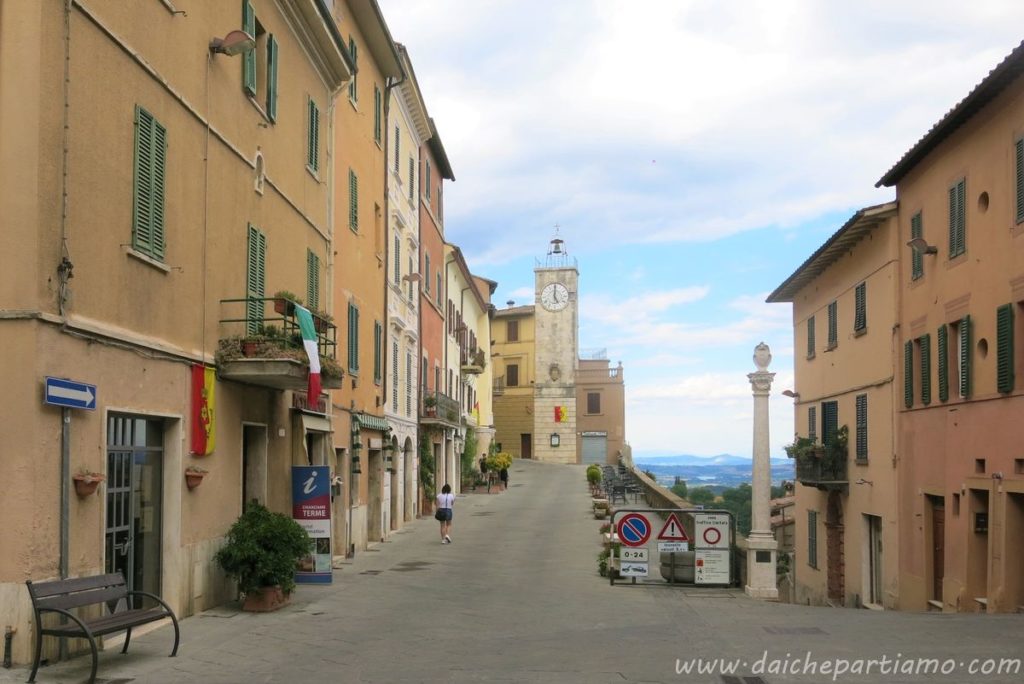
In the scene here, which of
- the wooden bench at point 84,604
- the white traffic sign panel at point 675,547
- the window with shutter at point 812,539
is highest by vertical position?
the wooden bench at point 84,604

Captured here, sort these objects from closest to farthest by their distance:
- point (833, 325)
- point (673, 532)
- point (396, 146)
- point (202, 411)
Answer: point (202, 411), point (673, 532), point (833, 325), point (396, 146)

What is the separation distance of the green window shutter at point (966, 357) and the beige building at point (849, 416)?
404 cm

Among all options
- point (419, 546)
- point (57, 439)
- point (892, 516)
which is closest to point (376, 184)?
point (419, 546)

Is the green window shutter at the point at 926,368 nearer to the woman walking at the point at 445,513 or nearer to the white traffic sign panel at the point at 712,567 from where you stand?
the white traffic sign panel at the point at 712,567

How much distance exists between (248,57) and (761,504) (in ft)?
36.6

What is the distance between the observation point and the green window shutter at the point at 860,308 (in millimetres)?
25898

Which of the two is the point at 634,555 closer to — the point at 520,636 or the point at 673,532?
the point at 673,532

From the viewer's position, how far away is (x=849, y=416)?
27.2 metres

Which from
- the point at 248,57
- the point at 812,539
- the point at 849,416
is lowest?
the point at 812,539

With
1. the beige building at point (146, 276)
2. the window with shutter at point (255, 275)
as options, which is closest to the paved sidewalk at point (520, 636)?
the beige building at point (146, 276)

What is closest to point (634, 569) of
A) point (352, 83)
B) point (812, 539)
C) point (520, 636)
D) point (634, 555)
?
point (634, 555)

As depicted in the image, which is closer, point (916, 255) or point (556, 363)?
point (916, 255)

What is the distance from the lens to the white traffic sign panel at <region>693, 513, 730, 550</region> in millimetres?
18359

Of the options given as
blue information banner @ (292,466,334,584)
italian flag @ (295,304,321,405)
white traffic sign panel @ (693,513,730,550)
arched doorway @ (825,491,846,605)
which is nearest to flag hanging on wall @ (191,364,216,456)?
italian flag @ (295,304,321,405)
